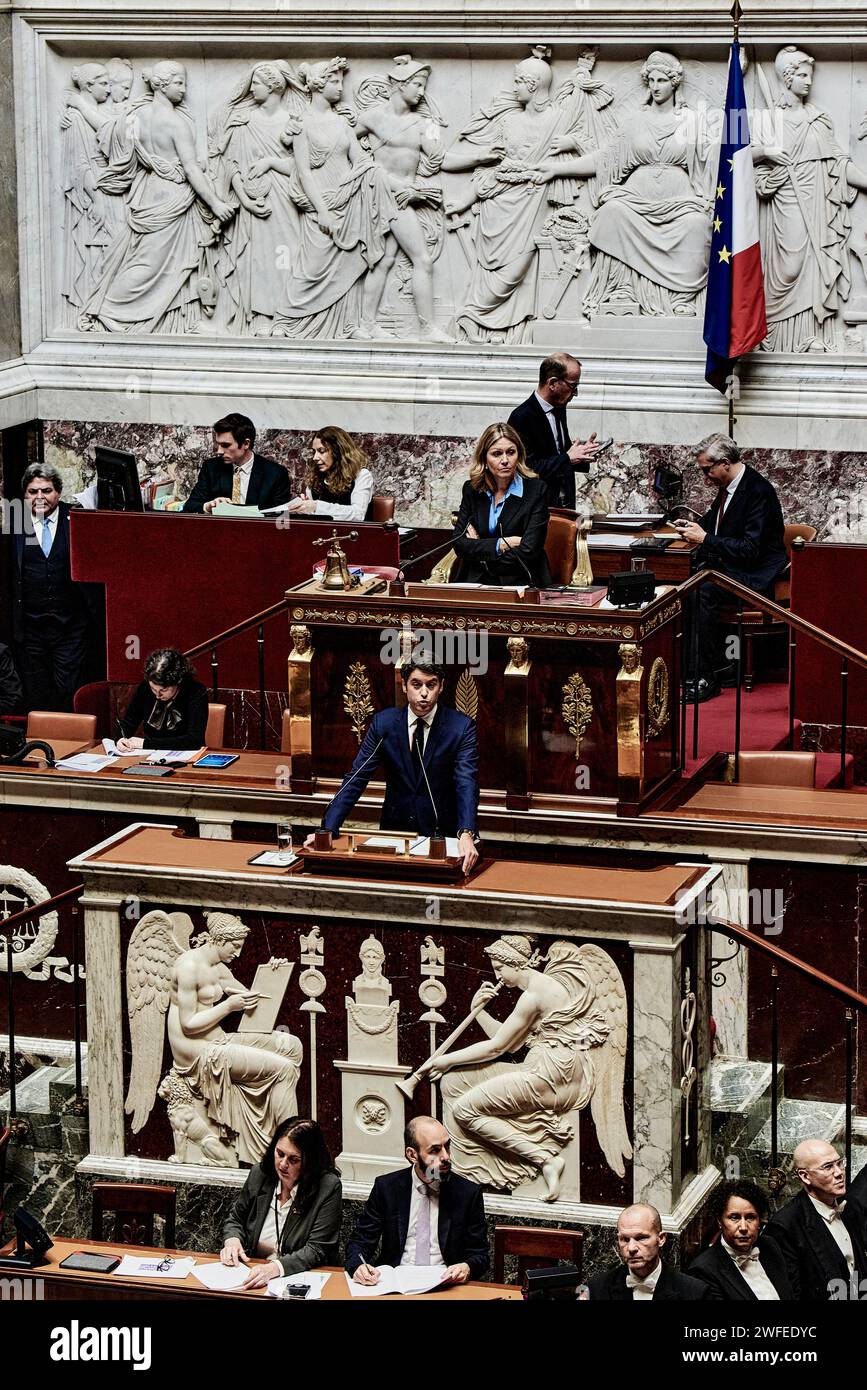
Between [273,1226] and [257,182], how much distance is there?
8.05m

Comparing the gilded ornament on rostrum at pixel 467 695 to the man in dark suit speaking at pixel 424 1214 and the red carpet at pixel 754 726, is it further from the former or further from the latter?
the man in dark suit speaking at pixel 424 1214

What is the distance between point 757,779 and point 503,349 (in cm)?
450

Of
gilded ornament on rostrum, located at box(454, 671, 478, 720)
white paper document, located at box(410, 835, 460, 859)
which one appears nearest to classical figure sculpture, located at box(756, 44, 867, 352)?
gilded ornament on rostrum, located at box(454, 671, 478, 720)

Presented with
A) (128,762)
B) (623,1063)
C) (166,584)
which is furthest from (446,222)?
(623,1063)

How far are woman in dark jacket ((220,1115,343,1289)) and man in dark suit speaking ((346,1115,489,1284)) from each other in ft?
0.50

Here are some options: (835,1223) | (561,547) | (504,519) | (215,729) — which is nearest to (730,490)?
(561,547)

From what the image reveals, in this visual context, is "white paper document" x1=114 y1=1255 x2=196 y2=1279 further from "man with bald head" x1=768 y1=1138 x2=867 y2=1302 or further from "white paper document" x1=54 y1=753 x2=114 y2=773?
"white paper document" x1=54 y1=753 x2=114 y2=773

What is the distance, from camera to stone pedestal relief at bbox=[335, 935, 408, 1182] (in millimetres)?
8898

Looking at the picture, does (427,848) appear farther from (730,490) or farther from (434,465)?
(434,465)

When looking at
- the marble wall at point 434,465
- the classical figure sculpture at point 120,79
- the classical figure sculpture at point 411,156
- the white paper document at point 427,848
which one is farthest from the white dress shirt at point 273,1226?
the classical figure sculpture at point 120,79

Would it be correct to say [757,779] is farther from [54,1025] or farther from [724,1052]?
[54,1025]

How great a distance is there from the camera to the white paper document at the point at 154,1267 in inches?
317

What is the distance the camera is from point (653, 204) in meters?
14.1
